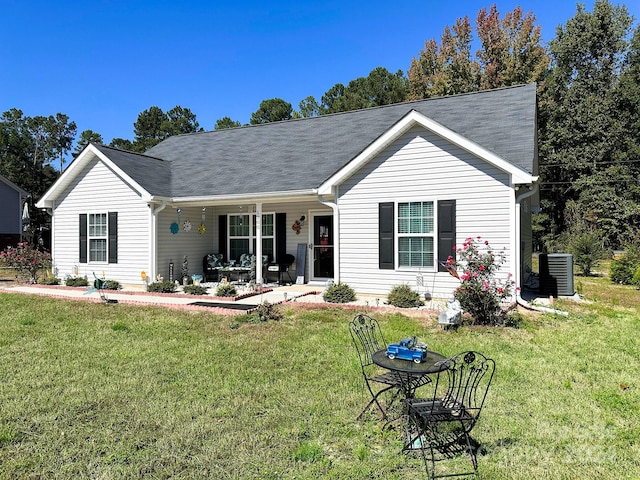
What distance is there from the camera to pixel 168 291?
11.9 meters

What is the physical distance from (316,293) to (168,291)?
4222mm

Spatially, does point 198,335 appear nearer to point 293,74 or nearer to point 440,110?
point 440,110

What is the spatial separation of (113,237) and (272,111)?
89.9ft

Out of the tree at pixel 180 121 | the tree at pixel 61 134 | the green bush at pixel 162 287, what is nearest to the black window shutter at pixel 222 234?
the green bush at pixel 162 287

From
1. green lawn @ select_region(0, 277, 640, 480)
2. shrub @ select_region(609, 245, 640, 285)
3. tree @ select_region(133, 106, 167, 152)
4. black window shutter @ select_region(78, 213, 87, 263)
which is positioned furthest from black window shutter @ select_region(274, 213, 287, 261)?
tree @ select_region(133, 106, 167, 152)

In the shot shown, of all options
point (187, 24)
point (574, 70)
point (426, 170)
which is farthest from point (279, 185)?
point (574, 70)

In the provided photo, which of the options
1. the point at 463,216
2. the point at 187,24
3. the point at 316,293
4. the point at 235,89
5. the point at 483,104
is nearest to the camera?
the point at 463,216

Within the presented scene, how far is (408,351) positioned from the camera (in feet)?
12.2

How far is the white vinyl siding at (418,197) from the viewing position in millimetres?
9211

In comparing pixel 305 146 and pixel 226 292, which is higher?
pixel 305 146

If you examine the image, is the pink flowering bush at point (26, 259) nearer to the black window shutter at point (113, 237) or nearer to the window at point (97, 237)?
the window at point (97, 237)

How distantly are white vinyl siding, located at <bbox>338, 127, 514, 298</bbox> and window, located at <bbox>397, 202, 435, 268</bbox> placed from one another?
5.2 inches

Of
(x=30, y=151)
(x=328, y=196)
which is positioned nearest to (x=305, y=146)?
(x=328, y=196)

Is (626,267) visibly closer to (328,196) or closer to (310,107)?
(328,196)
